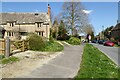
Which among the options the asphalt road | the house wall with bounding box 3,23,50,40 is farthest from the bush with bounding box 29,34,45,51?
the house wall with bounding box 3,23,50,40

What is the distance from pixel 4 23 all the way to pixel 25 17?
5.10 meters

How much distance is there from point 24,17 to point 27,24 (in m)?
2.60

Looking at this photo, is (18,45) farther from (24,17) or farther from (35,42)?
(24,17)

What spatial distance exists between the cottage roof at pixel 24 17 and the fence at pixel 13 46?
1159 inches

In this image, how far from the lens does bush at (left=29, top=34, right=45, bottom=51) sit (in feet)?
90.5

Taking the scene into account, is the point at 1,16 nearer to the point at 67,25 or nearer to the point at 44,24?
the point at 44,24

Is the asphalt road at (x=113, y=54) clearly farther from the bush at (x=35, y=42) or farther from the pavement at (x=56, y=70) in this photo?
the bush at (x=35, y=42)

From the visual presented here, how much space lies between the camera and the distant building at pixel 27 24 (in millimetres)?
56031

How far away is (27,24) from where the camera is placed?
56.7 meters

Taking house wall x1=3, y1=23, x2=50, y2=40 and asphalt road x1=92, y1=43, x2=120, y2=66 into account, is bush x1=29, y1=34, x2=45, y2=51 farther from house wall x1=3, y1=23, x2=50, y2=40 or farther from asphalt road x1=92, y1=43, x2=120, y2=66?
house wall x1=3, y1=23, x2=50, y2=40

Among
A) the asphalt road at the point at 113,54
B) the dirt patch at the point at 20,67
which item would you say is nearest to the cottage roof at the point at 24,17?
the asphalt road at the point at 113,54

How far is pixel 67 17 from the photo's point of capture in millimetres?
65938

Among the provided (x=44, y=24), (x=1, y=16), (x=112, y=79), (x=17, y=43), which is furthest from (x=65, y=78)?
(x=1, y=16)

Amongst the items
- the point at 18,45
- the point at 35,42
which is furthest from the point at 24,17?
the point at 18,45
